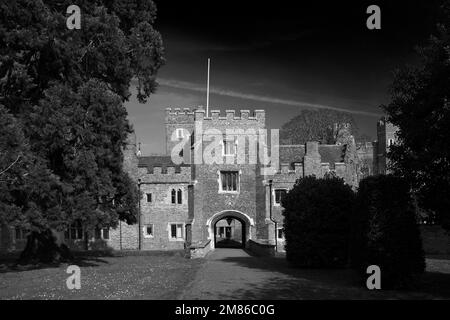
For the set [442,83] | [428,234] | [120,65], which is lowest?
[428,234]

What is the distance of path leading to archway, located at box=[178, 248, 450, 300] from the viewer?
46.4 feet

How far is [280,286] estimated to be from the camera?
16.2m

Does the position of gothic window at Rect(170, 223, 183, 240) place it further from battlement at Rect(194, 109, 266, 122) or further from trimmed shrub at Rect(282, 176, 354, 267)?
trimmed shrub at Rect(282, 176, 354, 267)

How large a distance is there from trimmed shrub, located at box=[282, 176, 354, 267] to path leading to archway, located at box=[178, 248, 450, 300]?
1.37 meters

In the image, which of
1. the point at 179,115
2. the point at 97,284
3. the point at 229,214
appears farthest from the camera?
the point at 179,115

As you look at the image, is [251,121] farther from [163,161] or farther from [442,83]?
[442,83]

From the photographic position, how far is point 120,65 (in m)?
25.1

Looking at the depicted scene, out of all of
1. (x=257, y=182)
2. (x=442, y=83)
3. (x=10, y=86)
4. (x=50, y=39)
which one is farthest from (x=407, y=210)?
(x=257, y=182)

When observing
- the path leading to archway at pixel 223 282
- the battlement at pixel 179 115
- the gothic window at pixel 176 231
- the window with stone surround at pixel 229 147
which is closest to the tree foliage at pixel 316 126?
the battlement at pixel 179 115

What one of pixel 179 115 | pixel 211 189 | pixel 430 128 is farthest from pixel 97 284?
pixel 179 115

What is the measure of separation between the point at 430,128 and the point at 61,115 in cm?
1418

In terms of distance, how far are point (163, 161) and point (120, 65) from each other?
74.1ft

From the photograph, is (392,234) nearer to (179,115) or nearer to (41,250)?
(41,250)
